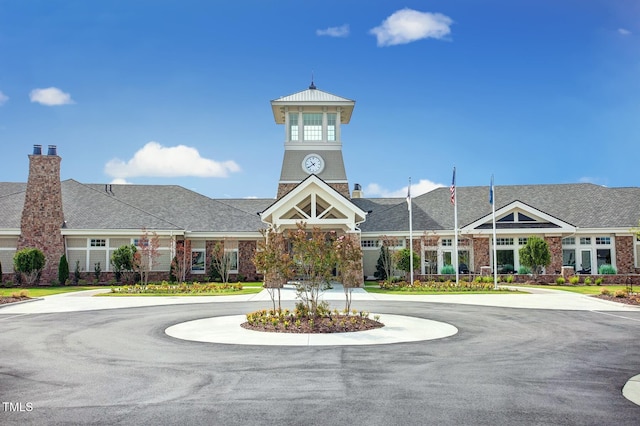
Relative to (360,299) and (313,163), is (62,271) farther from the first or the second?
(360,299)

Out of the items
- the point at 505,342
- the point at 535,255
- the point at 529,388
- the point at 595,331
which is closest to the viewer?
the point at 529,388

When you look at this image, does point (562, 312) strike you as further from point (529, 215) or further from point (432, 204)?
point (432, 204)

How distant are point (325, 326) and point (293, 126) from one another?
2647 centimetres

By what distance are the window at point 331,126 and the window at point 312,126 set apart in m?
0.59

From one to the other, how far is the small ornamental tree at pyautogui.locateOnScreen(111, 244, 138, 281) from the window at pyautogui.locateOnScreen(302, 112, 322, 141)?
14489mm

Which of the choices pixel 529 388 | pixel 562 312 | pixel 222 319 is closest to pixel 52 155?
pixel 222 319

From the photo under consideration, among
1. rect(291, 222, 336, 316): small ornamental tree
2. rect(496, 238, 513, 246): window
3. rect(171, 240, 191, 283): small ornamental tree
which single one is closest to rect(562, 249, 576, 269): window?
rect(496, 238, 513, 246): window

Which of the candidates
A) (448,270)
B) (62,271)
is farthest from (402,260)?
(62,271)

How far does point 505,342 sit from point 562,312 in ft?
24.1

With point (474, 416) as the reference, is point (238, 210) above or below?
above

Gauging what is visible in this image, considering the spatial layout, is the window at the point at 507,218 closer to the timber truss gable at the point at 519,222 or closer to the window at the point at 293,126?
the timber truss gable at the point at 519,222

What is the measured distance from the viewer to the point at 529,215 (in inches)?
1421

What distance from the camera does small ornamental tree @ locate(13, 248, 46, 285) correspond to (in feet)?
104

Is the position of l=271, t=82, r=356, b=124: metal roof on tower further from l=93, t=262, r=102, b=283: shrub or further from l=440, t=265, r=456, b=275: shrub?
l=93, t=262, r=102, b=283: shrub
